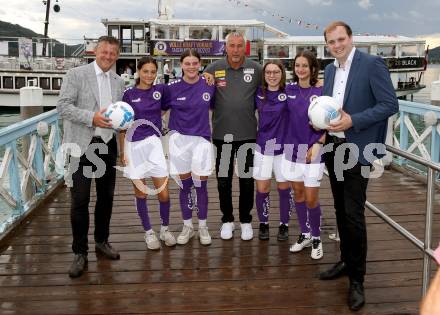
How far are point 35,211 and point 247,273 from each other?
298cm

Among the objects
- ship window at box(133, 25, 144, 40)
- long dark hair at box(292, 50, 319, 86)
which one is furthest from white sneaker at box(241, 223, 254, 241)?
ship window at box(133, 25, 144, 40)

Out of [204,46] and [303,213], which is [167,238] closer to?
[303,213]

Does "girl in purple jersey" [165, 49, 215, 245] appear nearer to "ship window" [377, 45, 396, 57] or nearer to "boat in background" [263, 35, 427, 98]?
"boat in background" [263, 35, 427, 98]

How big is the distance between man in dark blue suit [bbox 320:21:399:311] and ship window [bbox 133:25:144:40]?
26.0 meters

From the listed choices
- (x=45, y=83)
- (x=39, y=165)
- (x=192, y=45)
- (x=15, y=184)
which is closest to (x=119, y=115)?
(x=15, y=184)

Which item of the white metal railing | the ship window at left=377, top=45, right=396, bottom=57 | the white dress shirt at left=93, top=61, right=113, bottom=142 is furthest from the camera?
the ship window at left=377, top=45, right=396, bottom=57

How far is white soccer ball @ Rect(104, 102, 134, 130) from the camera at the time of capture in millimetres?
3447

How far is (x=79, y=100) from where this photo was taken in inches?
145

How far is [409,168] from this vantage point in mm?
7383

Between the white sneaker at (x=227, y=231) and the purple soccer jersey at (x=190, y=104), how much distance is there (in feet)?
3.19

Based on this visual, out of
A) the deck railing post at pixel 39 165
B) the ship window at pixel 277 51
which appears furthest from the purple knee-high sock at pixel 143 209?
the ship window at pixel 277 51

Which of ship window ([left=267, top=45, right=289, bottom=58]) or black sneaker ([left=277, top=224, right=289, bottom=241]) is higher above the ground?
ship window ([left=267, top=45, right=289, bottom=58])

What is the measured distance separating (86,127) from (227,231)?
173 centimetres

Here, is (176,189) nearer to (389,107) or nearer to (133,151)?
(133,151)
